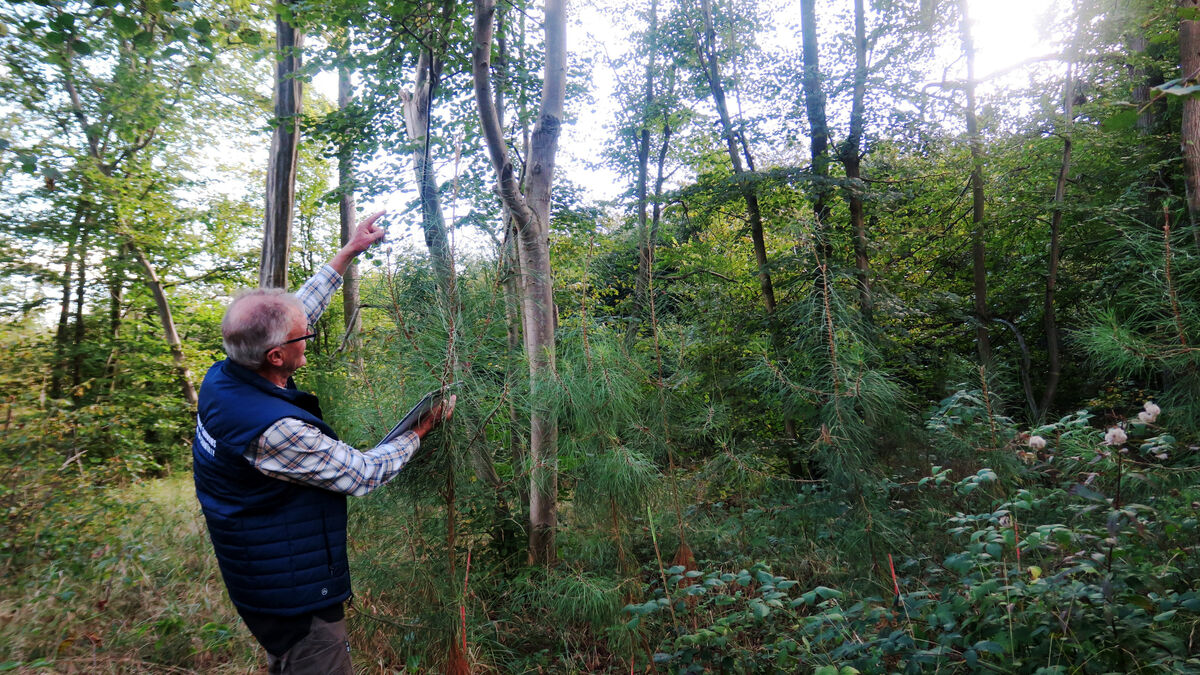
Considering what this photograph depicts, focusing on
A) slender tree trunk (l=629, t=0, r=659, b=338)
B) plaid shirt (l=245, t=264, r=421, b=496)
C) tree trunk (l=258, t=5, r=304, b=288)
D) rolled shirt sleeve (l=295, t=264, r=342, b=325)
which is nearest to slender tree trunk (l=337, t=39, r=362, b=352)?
tree trunk (l=258, t=5, r=304, b=288)

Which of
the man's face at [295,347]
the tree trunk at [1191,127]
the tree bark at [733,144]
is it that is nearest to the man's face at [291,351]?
the man's face at [295,347]

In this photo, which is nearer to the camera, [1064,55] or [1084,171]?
[1064,55]

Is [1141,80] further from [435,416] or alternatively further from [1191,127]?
[435,416]

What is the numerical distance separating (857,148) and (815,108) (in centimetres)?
61

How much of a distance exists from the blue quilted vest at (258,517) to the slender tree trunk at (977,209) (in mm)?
6190

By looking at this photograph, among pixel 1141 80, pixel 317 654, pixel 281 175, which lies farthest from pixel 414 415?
pixel 1141 80

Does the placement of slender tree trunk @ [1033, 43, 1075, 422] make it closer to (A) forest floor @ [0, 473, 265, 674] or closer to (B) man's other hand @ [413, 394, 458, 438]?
(B) man's other hand @ [413, 394, 458, 438]

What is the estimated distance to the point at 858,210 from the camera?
539 cm

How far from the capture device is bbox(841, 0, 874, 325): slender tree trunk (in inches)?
206

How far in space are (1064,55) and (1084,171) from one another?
1494 millimetres

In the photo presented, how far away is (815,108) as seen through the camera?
5777 mm

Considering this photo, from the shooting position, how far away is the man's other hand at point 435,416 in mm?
2139

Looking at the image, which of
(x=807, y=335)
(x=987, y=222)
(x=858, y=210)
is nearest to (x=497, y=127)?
(x=807, y=335)

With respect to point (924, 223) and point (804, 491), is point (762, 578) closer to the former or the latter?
point (804, 491)
